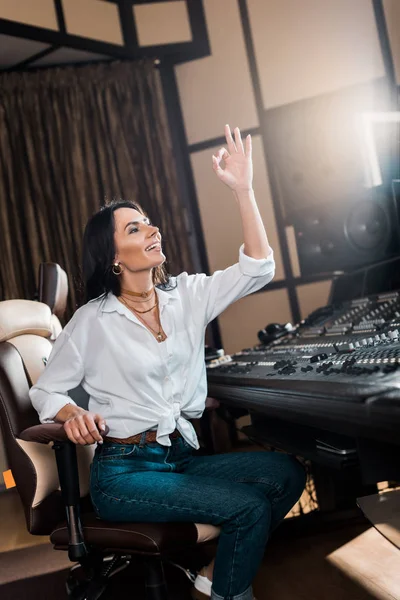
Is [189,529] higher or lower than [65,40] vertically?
lower

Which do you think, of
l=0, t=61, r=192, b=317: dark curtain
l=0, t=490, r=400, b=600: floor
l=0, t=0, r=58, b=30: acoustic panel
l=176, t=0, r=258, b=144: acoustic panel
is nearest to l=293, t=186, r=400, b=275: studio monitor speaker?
l=0, t=490, r=400, b=600: floor

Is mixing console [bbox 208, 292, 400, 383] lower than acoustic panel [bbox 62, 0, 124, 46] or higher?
lower

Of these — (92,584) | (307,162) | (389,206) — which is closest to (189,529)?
(92,584)

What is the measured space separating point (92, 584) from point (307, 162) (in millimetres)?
3162

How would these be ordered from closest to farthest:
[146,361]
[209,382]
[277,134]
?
1. [146,361]
2. [209,382]
3. [277,134]

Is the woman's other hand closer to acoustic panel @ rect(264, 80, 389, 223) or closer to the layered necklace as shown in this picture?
the layered necklace

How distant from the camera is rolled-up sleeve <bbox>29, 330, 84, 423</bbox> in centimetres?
183

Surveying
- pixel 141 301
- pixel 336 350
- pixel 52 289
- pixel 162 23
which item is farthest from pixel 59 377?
pixel 162 23

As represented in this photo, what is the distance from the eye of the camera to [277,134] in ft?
14.9

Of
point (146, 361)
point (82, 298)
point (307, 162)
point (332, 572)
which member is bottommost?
point (332, 572)

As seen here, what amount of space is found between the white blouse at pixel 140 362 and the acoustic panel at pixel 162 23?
3145 millimetres

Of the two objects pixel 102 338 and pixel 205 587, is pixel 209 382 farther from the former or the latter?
pixel 205 587

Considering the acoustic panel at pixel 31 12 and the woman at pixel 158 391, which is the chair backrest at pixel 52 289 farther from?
the acoustic panel at pixel 31 12

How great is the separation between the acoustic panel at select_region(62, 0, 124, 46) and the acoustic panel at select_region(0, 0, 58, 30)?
10 centimetres
